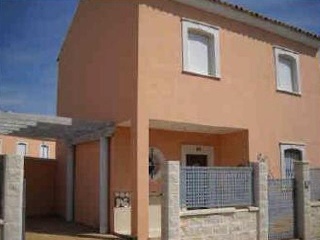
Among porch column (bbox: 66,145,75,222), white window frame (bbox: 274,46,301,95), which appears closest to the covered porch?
white window frame (bbox: 274,46,301,95)

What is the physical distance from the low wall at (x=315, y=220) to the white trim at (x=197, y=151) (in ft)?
15.7

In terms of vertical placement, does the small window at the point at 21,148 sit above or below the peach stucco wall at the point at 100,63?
below

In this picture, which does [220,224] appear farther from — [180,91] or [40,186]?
[40,186]

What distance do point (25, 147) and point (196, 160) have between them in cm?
2423

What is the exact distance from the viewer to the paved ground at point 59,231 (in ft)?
46.1

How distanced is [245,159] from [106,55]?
20.4 ft

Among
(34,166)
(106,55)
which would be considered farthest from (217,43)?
(34,166)

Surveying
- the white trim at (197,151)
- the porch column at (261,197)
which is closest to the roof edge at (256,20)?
the white trim at (197,151)

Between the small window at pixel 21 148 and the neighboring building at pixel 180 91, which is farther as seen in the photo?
the small window at pixel 21 148

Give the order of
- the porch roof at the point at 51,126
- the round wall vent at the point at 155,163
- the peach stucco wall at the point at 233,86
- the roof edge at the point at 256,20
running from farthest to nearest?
the round wall vent at the point at 155,163, the roof edge at the point at 256,20, the peach stucco wall at the point at 233,86, the porch roof at the point at 51,126

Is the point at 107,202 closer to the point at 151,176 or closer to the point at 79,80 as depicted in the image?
the point at 151,176

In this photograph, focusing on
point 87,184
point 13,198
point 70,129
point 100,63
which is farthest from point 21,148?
point 13,198

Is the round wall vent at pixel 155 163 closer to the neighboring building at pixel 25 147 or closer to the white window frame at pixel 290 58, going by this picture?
the white window frame at pixel 290 58

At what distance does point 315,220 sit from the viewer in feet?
48.5
